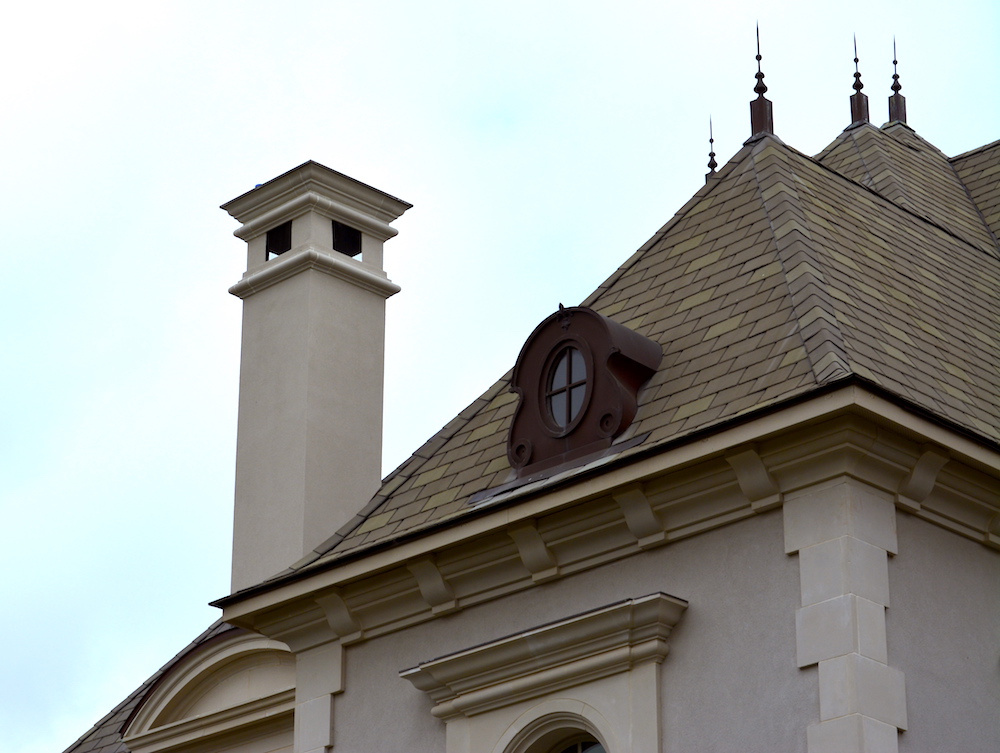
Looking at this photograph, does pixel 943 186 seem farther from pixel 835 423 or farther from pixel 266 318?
pixel 835 423

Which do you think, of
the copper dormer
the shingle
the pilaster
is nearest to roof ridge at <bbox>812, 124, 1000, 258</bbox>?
the shingle

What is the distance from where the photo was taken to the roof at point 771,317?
13.0 meters

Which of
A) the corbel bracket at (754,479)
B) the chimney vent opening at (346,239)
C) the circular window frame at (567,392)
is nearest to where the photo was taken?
the corbel bracket at (754,479)

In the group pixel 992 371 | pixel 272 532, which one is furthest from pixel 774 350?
pixel 272 532

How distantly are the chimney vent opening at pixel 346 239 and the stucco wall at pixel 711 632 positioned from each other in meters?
6.46

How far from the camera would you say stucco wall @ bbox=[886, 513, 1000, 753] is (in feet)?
39.2

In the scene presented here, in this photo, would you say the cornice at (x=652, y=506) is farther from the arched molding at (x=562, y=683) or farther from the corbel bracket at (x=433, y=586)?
the arched molding at (x=562, y=683)

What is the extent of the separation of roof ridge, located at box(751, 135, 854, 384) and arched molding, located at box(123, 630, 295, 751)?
5539 millimetres

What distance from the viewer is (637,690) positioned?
41.8 feet

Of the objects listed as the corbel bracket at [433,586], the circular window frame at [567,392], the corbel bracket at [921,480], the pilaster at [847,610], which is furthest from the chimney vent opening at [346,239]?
the corbel bracket at [921,480]

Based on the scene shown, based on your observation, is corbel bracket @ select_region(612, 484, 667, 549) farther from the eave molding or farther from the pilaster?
the pilaster

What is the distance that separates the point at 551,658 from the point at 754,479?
1.98 m

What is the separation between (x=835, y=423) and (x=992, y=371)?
9.26 feet

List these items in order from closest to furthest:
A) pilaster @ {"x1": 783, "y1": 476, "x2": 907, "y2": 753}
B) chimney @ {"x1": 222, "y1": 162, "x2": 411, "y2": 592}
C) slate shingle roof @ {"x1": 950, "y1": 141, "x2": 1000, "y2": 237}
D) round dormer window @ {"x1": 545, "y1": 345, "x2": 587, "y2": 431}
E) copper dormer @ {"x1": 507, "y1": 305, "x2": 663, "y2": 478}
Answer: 1. pilaster @ {"x1": 783, "y1": 476, "x2": 907, "y2": 753}
2. copper dormer @ {"x1": 507, "y1": 305, "x2": 663, "y2": 478}
3. round dormer window @ {"x1": 545, "y1": 345, "x2": 587, "y2": 431}
4. chimney @ {"x1": 222, "y1": 162, "x2": 411, "y2": 592}
5. slate shingle roof @ {"x1": 950, "y1": 141, "x2": 1000, "y2": 237}
